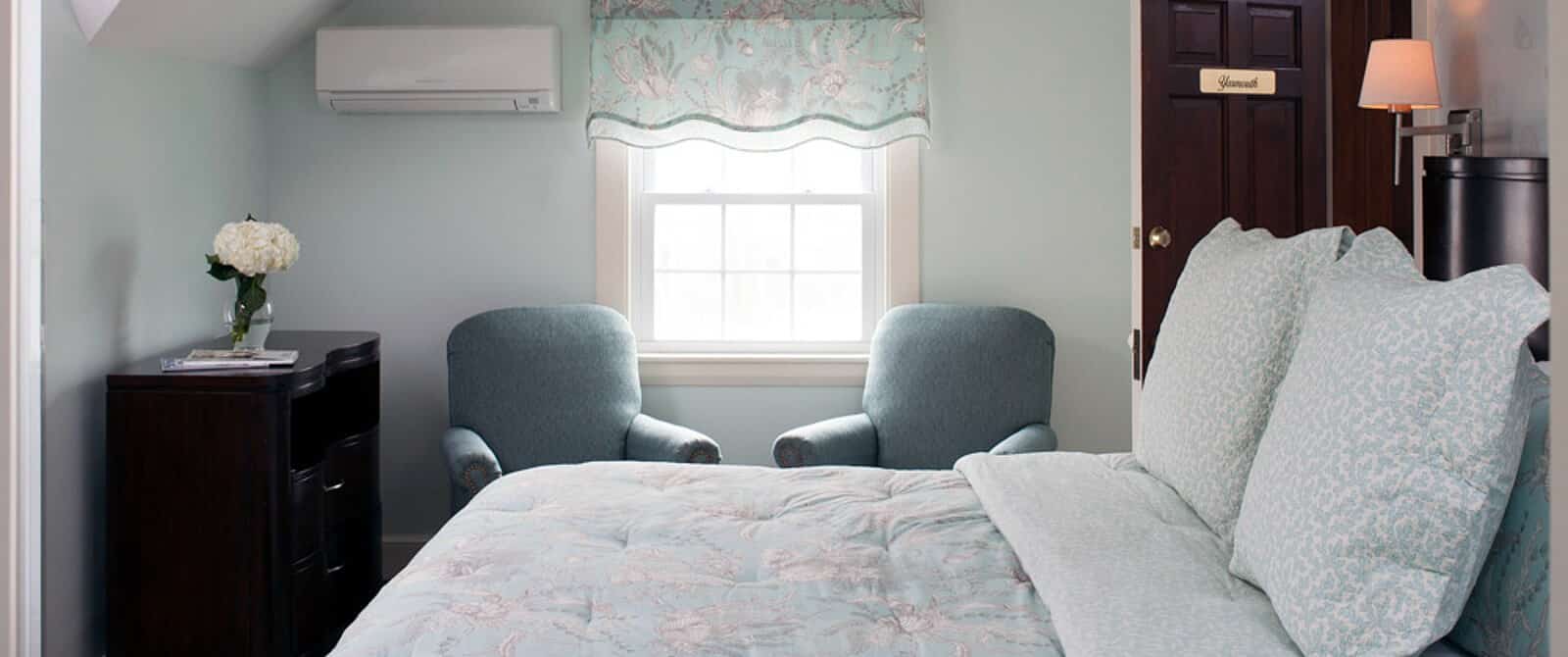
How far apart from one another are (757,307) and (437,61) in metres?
1.34

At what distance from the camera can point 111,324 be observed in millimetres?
3355

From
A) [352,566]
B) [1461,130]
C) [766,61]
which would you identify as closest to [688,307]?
[766,61]

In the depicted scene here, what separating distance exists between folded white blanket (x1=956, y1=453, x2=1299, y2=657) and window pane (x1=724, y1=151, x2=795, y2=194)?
2.33 m

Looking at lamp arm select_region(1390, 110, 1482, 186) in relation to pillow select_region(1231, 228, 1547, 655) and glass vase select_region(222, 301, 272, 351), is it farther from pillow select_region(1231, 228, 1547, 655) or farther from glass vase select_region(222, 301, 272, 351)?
glass vase select_region(222, 301, 272, 351)

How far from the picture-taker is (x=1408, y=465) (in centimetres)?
140

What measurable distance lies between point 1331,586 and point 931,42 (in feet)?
10.8

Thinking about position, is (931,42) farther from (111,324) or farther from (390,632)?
(390,632)

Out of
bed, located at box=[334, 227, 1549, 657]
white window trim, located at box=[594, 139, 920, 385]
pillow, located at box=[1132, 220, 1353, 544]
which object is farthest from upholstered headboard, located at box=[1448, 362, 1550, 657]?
white window trim, located at box=[594, 139, 920, 385]

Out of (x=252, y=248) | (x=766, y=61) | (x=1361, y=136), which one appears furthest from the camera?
(x=766, y=61)

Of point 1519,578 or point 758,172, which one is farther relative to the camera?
point 758,172

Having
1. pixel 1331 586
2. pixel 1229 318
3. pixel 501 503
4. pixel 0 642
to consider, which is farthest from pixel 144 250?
pixel 1331 586

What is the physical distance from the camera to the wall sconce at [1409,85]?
3646 millimetres

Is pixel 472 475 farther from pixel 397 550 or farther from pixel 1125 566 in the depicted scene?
pixel 1125 566

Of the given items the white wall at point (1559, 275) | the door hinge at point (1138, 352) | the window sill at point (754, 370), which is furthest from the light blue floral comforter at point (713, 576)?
the window sill at point (754, 370)
